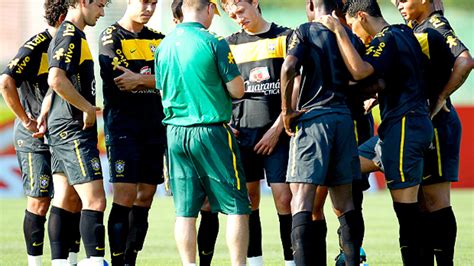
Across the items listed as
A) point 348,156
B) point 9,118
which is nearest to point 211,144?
point 348,156

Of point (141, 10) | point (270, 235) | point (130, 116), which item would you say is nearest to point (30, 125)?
point (130, 116)

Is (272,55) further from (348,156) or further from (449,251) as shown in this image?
(449,251)

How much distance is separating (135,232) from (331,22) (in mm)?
2815

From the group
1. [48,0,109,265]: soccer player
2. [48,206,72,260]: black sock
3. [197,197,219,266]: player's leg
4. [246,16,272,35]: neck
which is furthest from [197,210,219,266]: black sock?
[246,16,272,35]: neck

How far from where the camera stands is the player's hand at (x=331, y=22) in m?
7.66

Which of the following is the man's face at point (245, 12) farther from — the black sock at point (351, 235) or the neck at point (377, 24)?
the black sock at point (351, 235)

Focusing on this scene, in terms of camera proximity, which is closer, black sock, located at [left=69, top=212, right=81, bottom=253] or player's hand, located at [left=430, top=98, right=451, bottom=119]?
player's hand, located at [left=430, top=98, right=451, bottom=119]

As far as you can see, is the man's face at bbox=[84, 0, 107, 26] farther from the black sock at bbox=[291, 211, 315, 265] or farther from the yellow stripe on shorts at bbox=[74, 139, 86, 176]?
the black sock at bbox=[291, 211, 315, 265]

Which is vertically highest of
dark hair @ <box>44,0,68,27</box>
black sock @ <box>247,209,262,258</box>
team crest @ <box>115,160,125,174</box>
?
dark hair @ <box>44,0,68,27</box>

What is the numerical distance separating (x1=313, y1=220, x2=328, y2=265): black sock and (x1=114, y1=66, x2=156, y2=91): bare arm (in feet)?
6.40

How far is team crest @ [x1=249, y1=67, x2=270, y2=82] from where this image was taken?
28.9 ft

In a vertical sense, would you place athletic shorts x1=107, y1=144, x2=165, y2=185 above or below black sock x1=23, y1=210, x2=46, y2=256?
above

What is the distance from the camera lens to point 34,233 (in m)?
9.27

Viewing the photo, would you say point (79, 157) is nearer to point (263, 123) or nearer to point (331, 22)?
point (263, 123)
